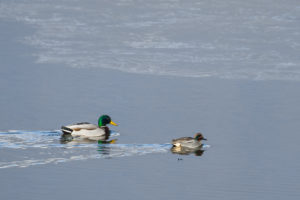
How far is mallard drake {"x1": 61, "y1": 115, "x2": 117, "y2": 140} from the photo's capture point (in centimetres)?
1500

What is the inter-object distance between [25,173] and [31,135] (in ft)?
8.96

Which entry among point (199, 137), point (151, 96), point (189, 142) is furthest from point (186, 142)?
point (151, 96)

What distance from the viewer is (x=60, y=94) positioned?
58.5ft

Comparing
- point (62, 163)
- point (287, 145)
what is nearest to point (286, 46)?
point (287, 145)

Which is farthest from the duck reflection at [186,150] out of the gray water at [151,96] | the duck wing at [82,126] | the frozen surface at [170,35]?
the frozen surface at [170,35]

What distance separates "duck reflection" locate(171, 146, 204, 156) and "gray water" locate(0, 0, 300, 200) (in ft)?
0.61

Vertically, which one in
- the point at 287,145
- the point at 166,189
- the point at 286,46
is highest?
the point at 286,46

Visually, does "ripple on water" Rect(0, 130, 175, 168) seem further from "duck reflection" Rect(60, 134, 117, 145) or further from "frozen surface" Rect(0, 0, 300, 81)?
"frozen surface" Rect(0, 0, 300, 81)

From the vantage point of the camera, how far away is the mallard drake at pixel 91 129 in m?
15.0

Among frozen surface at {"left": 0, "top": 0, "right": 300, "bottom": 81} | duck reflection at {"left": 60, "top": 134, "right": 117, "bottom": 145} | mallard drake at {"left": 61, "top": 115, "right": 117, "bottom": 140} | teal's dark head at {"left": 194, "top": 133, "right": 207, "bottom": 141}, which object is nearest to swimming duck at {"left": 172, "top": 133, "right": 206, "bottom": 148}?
teal's dark head at {"left": 194, "top": 133, "right": 207, "bottom": 141}

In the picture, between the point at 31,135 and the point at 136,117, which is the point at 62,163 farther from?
the point at 136,117

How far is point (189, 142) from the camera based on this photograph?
46.8 ft

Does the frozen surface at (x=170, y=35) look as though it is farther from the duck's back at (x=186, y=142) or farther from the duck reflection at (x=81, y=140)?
the duck's back at (x=186, y=142)

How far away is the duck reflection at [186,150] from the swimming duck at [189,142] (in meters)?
0.05
